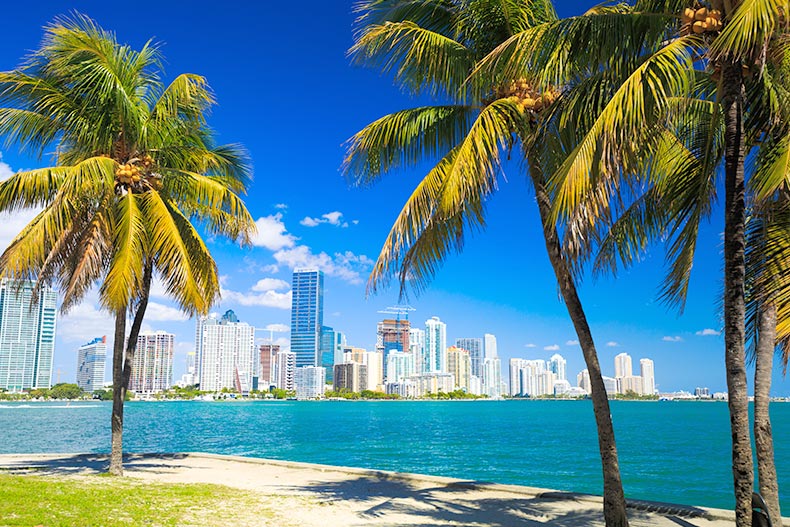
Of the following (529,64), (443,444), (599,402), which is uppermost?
(529,64)

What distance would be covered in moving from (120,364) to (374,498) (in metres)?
5.81

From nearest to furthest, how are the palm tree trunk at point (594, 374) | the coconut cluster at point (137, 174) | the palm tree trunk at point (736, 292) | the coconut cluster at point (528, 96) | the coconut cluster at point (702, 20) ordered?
the palm tree trunk at point (736, 292), the coconut cluster at point (702, 20), the palm tree trunk at point (594, 374), the coconut cluster at point (528, 96), the coconut cluster at point (137, 174)

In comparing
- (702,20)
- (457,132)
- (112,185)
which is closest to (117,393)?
(112,185)

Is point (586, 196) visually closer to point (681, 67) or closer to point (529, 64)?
point (681, 67)

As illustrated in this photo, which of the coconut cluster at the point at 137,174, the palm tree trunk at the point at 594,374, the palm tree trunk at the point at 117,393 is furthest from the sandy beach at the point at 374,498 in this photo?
the coconut cluster at the point at 137,174

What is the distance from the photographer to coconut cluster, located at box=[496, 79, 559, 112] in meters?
8.30

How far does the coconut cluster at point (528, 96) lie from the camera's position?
327 inches

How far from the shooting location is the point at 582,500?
35.1ft

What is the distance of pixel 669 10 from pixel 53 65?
34.2 ft

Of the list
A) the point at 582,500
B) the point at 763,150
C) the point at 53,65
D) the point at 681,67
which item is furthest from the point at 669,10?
the point at 53,65

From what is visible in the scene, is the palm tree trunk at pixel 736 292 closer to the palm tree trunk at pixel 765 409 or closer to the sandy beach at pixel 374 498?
the palm tree trunk at pixel 765 409

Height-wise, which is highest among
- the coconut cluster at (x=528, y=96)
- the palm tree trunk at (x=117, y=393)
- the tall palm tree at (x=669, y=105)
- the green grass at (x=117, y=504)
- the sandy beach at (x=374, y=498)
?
the coconut cluster at (x=528, y=96)

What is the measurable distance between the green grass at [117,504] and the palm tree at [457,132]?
13.3ft

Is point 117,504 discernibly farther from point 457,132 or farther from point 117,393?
point 457,132
